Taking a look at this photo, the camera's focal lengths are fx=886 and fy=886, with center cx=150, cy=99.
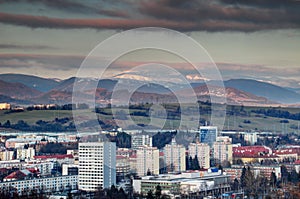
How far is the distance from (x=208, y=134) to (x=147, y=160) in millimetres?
4175

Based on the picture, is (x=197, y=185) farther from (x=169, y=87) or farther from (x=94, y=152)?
(x=169, y=87)

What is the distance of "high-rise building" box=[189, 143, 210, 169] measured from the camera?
17125mm

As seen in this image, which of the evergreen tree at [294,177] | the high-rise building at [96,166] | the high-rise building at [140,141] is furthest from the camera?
the high-rise building at [140,141]

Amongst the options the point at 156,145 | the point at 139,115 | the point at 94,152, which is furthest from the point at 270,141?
the point at 94,152

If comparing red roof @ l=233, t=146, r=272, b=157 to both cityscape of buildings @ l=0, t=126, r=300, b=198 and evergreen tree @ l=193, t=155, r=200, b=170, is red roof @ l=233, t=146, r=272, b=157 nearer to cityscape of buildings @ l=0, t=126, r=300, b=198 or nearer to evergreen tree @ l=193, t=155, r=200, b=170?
cityscape of buildings @ l=0, t=126, r=300, b=198

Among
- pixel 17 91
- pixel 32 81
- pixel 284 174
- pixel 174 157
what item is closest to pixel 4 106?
pixel 17 91

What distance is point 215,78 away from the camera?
725 inches

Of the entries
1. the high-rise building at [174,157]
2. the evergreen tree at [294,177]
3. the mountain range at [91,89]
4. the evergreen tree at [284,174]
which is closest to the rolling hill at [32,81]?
the mountain range at [91,89]

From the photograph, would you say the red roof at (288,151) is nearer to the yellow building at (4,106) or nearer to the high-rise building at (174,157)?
the high-rise building at (174,157)

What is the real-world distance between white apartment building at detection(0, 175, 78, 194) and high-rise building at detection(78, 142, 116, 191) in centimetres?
14

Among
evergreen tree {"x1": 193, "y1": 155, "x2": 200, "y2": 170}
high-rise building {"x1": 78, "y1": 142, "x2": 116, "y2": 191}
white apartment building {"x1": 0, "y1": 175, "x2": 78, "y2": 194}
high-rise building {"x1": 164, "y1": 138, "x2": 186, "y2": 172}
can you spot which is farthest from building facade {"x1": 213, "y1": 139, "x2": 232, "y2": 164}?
white apartment building {"x1": 0, "y1": 175, "x2": 78, "y2": 194}

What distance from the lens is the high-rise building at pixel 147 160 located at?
15.4 metres

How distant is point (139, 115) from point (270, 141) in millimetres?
3713

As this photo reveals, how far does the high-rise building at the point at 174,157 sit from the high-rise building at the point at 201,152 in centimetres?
21
